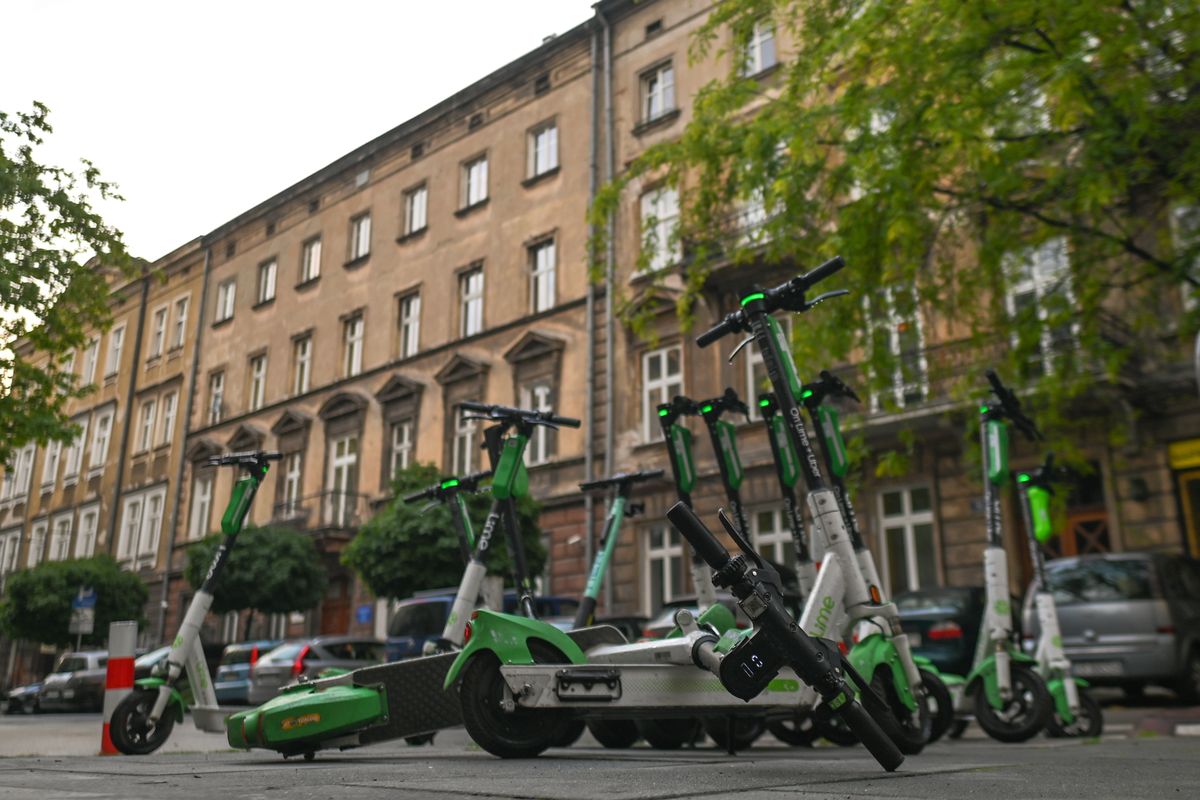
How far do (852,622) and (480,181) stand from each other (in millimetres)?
25001

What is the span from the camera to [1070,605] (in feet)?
42.3

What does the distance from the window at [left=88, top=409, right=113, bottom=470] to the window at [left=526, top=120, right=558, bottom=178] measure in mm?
23725

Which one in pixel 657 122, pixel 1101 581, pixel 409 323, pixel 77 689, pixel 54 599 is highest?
pixel 657 122

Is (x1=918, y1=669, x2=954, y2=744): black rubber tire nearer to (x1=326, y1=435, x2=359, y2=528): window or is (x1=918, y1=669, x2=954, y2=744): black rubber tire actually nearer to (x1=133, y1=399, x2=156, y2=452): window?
(x1=326, y1=435, x2=359, y2=528): window

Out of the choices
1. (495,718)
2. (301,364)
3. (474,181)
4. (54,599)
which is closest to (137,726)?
(495,718)

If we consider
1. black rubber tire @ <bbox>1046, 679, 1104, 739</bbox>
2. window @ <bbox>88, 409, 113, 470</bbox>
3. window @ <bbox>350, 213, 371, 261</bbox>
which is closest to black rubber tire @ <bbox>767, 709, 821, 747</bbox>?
black rubber tire @ <bbox>1046, 679, 1104, 739</bbox>

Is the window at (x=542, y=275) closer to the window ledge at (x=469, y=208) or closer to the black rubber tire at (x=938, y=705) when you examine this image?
the window ledge at (x=469, y=208)

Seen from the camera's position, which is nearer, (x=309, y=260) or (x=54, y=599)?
(x=54, y=599)

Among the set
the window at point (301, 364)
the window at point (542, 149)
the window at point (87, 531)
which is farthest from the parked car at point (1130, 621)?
the window at point (87, 531)

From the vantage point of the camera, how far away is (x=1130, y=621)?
1245cm

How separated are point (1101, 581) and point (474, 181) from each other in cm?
2072

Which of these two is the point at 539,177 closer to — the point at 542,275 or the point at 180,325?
the point at 542,275

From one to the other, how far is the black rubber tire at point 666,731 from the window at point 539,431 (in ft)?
56.5

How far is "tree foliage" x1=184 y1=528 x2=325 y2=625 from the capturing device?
25031 millimetres
